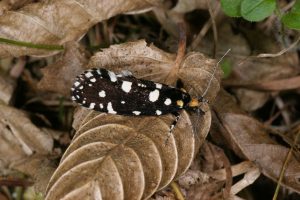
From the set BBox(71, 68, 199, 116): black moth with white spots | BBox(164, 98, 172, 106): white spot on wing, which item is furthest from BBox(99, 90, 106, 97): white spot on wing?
BBox(164, 98, 172, 106): white spot on wing

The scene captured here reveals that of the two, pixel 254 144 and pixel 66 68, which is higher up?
pixel 66 68

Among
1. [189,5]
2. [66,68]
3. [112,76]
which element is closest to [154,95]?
[112,76]

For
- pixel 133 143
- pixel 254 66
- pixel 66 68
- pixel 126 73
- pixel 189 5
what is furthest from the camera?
pixel 254 66

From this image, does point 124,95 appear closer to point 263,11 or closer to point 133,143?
point 133,143

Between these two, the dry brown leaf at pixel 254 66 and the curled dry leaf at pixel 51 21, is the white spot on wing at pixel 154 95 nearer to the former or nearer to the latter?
the curled dry leaf at pixel 51 21

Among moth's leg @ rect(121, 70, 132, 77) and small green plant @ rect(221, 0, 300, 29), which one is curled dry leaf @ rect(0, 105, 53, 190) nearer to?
moth's leg @ rect(121, 70, 132, 77)

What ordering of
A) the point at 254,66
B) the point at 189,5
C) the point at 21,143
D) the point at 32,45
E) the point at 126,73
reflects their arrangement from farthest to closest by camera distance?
the point at 254,66 < the point at 189,5 < the point at 21,143 < the point at 32,45 < the point at 126,73

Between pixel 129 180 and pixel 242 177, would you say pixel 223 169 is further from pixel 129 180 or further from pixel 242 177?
pixel 129 180

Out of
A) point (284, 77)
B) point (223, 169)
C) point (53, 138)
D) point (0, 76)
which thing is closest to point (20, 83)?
point (0, 76)
